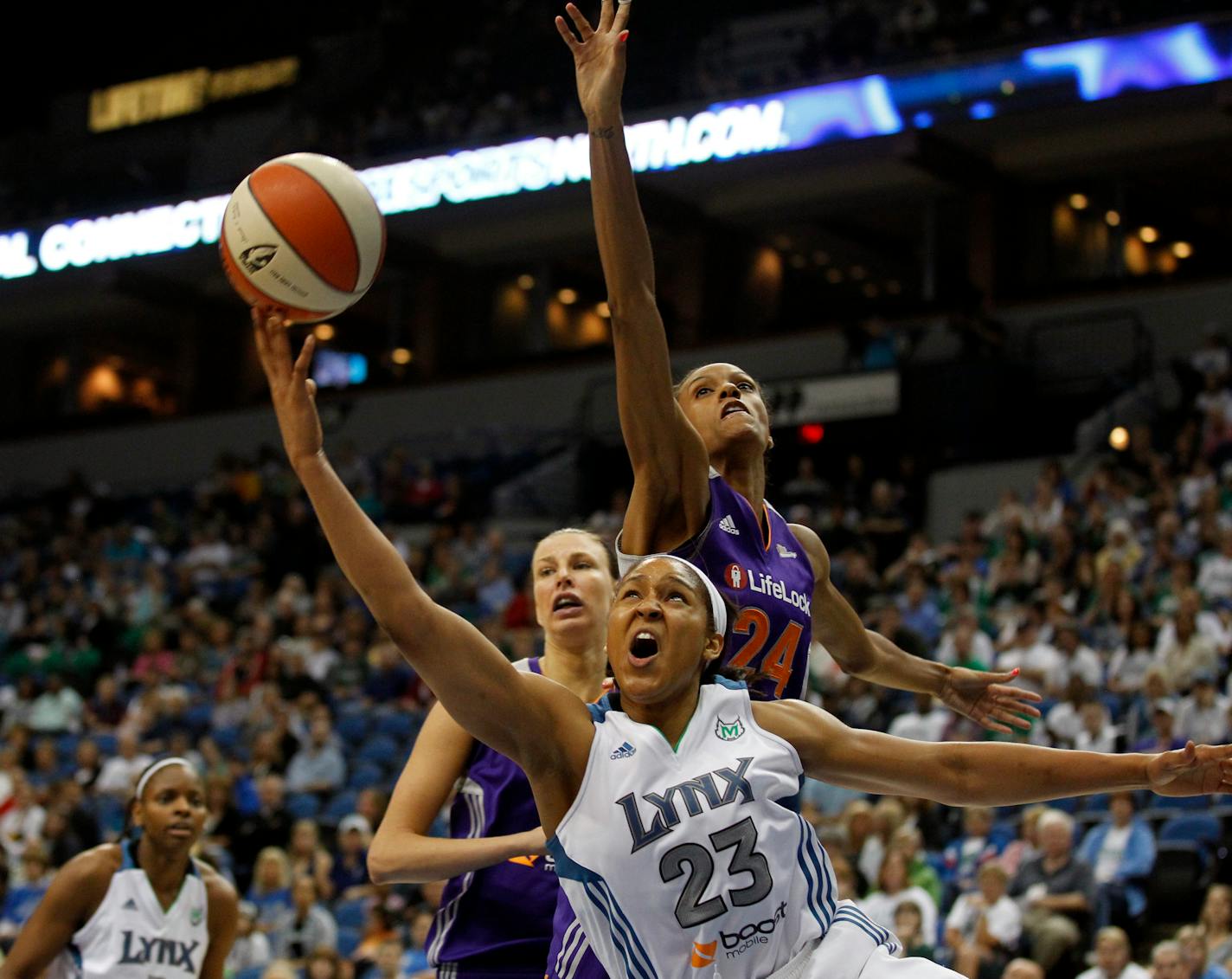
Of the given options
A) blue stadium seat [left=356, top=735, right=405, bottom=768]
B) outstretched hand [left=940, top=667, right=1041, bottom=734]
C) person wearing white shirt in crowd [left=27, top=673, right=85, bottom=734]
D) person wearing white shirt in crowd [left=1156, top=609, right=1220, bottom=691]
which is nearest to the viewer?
outstretched hand [left=940, top=667, right=1041, bottom=734]

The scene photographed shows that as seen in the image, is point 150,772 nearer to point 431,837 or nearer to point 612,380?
point 431,837

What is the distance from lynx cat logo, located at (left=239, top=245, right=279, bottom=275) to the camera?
417 centimetres

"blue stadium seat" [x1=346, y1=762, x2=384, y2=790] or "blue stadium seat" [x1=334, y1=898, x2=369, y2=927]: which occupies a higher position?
"blue stadium seat" [x1=346, y1=762, x2=384, y2=790]

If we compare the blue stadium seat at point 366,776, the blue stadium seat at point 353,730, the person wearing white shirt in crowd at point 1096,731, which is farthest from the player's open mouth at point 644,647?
the blue stadium seat at point 353,730

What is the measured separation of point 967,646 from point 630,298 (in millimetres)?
9026

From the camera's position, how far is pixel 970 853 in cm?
1056

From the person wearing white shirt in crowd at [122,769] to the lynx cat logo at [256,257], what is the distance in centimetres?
1210

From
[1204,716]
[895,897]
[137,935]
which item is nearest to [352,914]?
[895,897]

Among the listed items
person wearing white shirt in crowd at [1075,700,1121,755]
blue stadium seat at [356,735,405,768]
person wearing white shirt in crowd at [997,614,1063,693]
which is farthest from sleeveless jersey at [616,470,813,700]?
blue stadium seat at [356,735,405,768]

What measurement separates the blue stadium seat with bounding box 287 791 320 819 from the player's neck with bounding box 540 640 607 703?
973cm

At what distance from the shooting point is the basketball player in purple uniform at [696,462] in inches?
169

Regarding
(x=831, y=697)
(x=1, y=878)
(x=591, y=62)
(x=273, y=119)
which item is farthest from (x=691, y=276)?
(x=591, y=62)

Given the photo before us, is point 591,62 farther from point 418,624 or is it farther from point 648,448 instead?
point 418,624

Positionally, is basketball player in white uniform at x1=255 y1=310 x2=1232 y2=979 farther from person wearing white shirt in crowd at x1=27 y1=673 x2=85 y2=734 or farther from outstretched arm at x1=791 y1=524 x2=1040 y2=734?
person wearing white shirt in crowd at x1=27 y1=673 x2=85 y2=734
